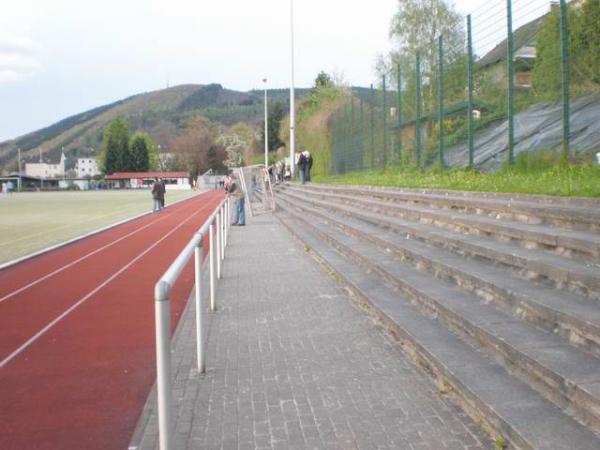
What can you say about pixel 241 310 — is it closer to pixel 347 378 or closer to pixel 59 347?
pixel 59 347

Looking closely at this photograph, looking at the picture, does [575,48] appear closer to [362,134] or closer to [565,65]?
[565,65]

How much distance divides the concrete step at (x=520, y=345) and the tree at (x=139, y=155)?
5387 inches

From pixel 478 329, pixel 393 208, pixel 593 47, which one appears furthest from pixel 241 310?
pixel 593 47

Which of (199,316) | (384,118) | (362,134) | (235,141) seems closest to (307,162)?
(362,134)

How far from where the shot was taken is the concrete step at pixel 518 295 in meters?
4.34

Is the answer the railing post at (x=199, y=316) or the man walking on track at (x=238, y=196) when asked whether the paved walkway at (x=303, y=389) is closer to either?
the railing post at (x=199, y=316)

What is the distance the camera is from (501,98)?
11742 mm

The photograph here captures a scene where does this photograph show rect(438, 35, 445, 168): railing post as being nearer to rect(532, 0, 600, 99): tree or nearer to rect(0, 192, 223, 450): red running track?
rect(532, 0, 600, 99): tree

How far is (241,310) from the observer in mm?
8102

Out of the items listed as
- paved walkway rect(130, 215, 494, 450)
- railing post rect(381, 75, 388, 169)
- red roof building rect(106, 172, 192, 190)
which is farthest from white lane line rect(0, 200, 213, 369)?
red roof building rect(106, 172, 192, 190)

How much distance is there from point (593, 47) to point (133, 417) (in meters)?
7.49

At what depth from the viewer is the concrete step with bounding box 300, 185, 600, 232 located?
20.1 feet

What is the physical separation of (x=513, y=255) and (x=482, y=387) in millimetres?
2187

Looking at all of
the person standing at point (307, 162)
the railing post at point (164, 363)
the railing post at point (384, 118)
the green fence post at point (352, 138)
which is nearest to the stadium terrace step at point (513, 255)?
the railing post at point (164, 363)
